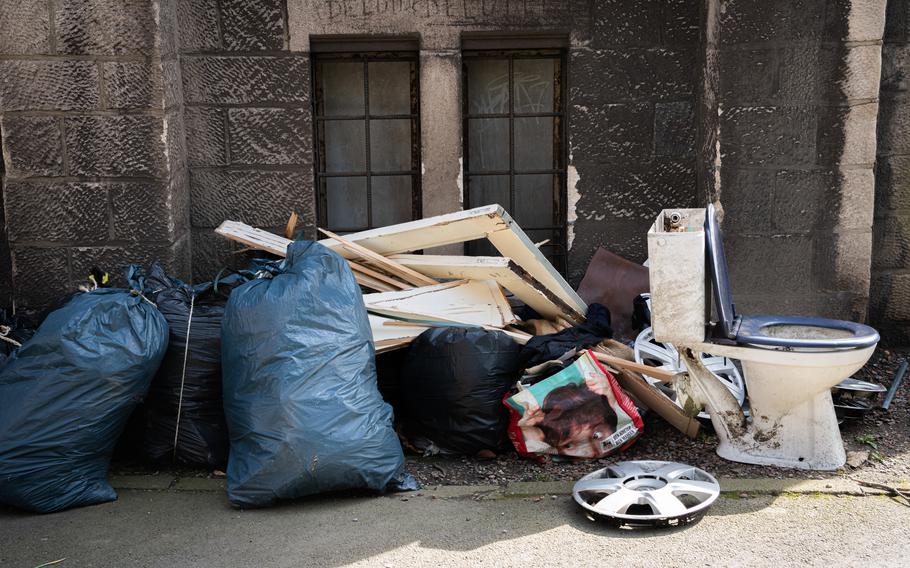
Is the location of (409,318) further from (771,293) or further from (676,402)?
(771,293)

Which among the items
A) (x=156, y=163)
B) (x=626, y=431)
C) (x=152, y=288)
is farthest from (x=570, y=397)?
(x=156, y=163)

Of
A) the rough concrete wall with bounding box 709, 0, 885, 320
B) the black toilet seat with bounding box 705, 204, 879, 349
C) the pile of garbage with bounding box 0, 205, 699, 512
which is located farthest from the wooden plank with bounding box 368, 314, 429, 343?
the rough concrete wall with bounding box 709, 0, 885, 320

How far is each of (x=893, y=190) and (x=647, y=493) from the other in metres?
3.03

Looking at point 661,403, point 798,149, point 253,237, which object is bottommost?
point 661,403

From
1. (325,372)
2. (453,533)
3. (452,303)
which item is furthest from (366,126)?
(453,533)

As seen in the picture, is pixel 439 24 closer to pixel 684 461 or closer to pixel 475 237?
pixel 475 237

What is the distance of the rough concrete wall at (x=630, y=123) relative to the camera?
5.87 metres

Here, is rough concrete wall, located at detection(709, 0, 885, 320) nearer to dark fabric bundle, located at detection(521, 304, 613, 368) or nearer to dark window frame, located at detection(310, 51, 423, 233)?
dark fabric bundle, located at detection(521, 304, 613, 368)

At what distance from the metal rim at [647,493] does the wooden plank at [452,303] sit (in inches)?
44.4

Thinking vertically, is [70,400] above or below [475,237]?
below

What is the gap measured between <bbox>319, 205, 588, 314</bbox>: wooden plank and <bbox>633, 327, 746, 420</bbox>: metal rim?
1.19 ft

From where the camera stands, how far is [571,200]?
6.02 meters

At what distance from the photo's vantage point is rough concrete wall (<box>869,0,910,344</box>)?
5883 millimetres

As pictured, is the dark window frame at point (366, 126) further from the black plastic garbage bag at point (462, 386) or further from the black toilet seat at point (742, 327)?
the black toilet seat at point (742, 327)
